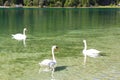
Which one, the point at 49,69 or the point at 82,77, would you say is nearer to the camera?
the point at 82,77

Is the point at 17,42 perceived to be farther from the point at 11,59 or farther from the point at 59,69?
the point at 59,69

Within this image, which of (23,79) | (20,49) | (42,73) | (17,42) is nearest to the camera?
(23,79)

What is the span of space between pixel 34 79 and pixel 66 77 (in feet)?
6.11

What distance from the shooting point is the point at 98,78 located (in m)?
19.3

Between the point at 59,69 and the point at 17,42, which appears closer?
the point at 59,69

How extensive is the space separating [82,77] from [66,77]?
3.02 ft

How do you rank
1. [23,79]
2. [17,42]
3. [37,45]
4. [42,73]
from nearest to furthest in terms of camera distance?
1. [23,79]
2. [42,73]
3. [37,45]
4. [17,42]

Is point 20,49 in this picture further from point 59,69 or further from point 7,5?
point 7,5

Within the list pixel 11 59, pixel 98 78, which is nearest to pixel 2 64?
pixel 11 59

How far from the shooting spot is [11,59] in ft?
80.6

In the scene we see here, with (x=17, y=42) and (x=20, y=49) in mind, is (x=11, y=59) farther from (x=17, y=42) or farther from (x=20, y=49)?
(x=17, y=42)

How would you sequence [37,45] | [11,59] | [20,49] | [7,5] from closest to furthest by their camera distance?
[11,59] → [20,49] → [37,45] → [7,5]

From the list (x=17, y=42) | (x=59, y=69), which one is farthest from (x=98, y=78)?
(x=17, y=42)

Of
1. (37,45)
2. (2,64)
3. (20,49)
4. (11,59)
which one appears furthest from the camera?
(37,45)
